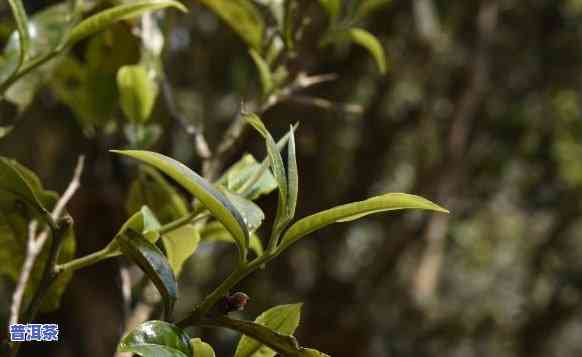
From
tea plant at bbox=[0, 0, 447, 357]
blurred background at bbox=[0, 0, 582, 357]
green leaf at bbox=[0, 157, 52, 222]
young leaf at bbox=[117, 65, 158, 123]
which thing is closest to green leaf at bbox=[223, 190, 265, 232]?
tea plant at bbox=[0, 0, 447, 357]

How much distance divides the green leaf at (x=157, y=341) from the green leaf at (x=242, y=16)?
0.43 meters

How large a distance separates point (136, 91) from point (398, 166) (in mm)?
2509

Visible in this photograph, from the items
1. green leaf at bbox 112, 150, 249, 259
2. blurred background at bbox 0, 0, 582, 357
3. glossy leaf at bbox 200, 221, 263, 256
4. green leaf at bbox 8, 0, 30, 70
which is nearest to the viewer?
green leaf at bbox 112, 150, 249, 259

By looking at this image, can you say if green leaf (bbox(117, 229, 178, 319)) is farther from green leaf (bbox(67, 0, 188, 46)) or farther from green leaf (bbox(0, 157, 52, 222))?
green leaf (bbox(67, 0, 188, 46))

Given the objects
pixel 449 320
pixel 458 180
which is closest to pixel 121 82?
pixel 458 180

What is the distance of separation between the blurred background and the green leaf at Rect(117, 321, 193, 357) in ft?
3.90

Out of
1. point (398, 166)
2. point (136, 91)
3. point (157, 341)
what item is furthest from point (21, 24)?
point (398, 166)

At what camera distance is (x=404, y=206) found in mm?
490

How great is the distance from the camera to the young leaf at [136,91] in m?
0.76

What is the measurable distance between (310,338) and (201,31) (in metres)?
0.96

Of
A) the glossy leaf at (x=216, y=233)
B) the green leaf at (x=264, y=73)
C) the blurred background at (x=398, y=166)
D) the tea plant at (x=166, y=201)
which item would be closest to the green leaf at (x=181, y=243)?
the tea plant at (x=166, y=201)

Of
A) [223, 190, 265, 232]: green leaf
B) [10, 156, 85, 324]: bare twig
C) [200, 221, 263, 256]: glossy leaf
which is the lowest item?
[200, 221, 263, 256]: glossy leaf

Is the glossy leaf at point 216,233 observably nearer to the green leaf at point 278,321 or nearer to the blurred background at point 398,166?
the green leaf at point 278,321

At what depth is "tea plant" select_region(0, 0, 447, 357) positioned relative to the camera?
48 centimetres
